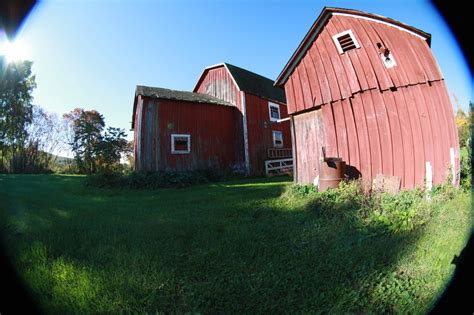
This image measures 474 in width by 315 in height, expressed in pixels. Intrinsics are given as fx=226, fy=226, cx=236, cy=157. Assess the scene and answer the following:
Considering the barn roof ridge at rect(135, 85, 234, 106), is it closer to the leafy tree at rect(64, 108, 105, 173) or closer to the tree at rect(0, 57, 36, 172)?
the tree at rect(0, 57, 36, 172)

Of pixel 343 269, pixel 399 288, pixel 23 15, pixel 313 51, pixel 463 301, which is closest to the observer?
pixel 463 301

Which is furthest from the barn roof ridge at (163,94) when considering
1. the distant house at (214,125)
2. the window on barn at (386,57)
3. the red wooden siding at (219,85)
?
the window on barn at (386,57)

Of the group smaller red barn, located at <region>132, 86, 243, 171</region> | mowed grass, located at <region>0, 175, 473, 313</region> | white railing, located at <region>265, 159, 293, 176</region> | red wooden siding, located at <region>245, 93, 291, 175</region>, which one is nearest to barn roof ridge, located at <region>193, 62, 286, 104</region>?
red wooden siding, located at <region>245, 93, 291, 175</region>

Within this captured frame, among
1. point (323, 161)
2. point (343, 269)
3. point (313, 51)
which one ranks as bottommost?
point (343, 269)

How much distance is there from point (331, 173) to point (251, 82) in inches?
506

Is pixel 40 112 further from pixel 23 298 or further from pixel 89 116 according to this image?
pixel 23 298

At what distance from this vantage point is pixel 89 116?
2442cm

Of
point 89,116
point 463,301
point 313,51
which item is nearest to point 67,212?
point 463,301

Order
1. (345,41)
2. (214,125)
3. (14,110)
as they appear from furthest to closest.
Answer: (214,125)
(14,110)
(345,41)

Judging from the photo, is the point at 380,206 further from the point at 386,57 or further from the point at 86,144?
the point at 86,144

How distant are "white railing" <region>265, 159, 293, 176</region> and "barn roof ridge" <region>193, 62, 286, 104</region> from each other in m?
4.99

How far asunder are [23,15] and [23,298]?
3.06 m

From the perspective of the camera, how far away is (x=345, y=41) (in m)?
7.11

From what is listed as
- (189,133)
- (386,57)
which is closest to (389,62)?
(386,57)
